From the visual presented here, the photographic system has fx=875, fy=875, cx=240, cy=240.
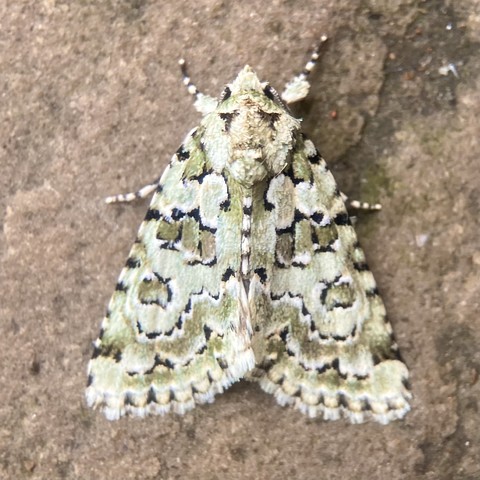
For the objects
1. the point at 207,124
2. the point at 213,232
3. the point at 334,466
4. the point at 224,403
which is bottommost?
the point at 334,466

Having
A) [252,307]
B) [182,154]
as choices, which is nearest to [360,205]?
[252,307]

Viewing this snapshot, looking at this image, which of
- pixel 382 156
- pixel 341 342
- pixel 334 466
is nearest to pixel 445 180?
pixel 382 156

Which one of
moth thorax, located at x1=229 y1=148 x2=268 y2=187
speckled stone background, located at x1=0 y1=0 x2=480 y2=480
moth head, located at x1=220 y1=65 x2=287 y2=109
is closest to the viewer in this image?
moth thorax, located at x1=229 y1=148 x2=268 y2=187

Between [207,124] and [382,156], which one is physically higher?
[207,124]

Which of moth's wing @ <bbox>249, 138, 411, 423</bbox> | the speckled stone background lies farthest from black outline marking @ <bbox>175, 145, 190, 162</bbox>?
moth's wing @ <bbox>249, 138, 411, 423</bbox>

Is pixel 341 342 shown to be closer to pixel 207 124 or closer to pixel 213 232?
pixel 213 232

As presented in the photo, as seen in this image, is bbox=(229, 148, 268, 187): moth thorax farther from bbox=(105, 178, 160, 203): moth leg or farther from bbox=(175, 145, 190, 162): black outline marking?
bbox=(105, 178, 160, 203): moth leg

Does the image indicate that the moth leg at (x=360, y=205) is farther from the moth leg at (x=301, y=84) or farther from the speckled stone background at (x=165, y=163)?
the moth leg at (x=301, y=84)
